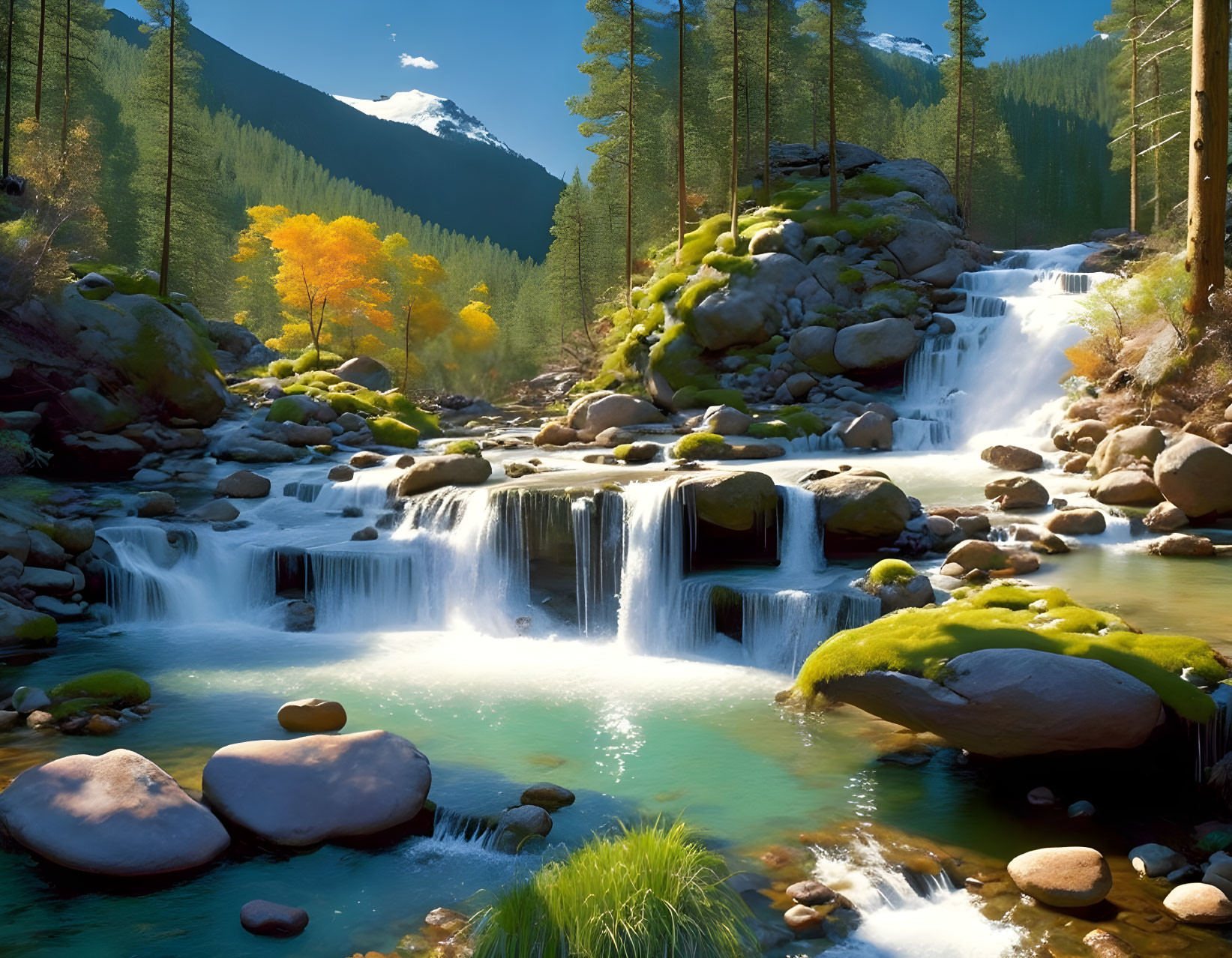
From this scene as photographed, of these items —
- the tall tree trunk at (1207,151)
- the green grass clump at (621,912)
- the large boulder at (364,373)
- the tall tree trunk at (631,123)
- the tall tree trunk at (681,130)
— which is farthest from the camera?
the large boulder at (364,373)

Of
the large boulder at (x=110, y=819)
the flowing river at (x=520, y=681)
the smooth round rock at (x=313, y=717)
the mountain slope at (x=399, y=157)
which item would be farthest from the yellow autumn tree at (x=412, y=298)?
the mountain slope at (x=399, y=157)

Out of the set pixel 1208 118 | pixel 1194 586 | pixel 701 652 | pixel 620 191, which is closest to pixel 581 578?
pixel 701 652

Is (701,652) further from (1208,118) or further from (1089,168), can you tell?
(1089,168)

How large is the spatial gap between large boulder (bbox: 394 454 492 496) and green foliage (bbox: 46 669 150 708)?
7.08 metres

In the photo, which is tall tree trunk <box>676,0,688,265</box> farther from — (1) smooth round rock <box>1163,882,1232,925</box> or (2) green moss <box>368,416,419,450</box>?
(1) smooth round rock <box>1163,882,1232,925</box>

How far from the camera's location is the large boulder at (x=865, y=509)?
13.2m

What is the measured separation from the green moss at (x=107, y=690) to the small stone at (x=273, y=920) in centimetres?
467

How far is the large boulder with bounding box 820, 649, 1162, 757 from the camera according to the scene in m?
6.90

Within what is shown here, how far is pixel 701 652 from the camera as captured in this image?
39.2ft

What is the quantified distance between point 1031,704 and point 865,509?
6.46 metres

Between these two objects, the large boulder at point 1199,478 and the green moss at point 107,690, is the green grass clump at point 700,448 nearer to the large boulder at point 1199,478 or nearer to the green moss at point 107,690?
the large boulder at point 1199,478

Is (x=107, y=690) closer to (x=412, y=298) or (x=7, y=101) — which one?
(x=7, y=101)

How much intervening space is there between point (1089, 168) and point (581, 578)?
79710 millimetres

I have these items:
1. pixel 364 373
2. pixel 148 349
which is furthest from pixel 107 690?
pixel 364 373
